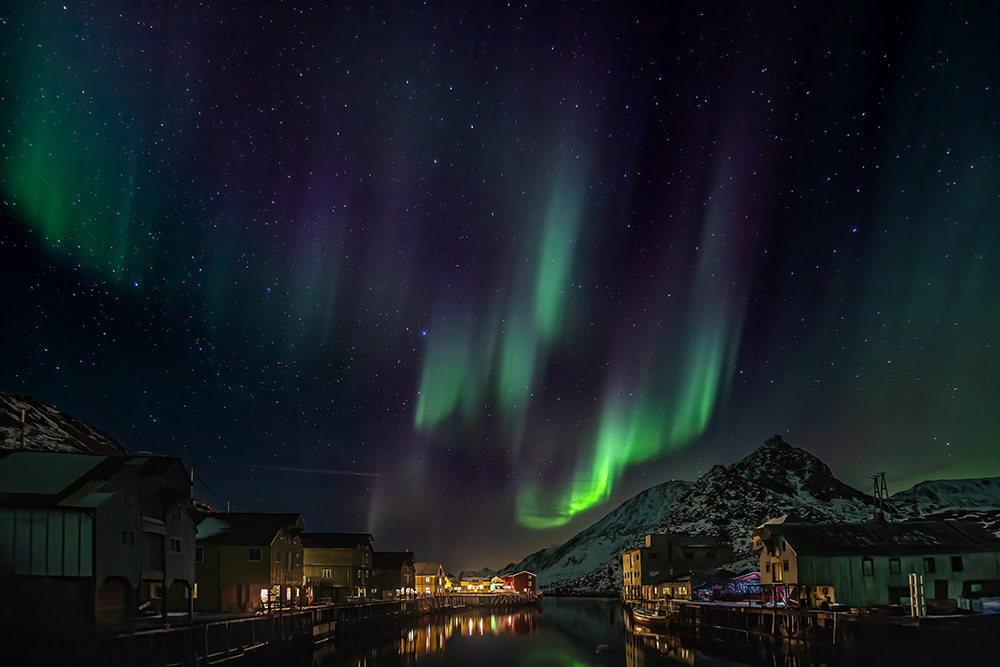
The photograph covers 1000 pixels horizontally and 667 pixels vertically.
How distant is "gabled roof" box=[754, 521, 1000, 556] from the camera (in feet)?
194

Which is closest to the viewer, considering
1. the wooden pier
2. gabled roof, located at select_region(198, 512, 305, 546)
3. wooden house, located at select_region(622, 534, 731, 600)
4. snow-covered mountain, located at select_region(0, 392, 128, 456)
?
the wooden pier

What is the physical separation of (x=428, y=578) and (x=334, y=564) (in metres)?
59.9

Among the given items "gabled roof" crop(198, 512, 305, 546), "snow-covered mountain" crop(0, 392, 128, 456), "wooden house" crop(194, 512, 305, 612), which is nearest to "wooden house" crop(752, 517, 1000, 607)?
"wooden house" crop(194, 512, 305, 612)

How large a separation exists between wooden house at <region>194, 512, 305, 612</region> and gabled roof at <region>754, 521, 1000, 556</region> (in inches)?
1637

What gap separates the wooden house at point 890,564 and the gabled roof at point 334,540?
49.1 m

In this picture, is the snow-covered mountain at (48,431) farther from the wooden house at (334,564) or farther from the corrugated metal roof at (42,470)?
the corrugated metal roof at (42,470)

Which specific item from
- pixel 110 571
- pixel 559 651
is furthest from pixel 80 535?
pixel 559 651

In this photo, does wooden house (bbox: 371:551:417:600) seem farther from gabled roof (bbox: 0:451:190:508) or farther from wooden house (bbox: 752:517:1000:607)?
gabled roof (bbox: 0:451:190:508)

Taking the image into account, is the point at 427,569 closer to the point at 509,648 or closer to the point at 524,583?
the point at 524,583

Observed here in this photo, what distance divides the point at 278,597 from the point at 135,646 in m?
36.0

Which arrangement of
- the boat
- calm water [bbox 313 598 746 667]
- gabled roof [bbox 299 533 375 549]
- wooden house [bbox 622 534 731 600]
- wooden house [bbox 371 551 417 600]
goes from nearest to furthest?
calm water [bbox 313 598 746 667], the boat, gabled roof [bbox 299 533 375 549], wooden house [bbox 371 551 417 600], wooden house [bbox 622 534 731 600]

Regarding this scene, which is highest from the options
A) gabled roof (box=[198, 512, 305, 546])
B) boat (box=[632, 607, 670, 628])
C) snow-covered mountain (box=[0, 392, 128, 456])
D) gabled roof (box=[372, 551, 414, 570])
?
snow-covered mountain (box=[0, 392, 128, 456])

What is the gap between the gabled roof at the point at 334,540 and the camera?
88.9 meters

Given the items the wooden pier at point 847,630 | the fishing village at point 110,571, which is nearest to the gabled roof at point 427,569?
the wooden pier at point 847,630
